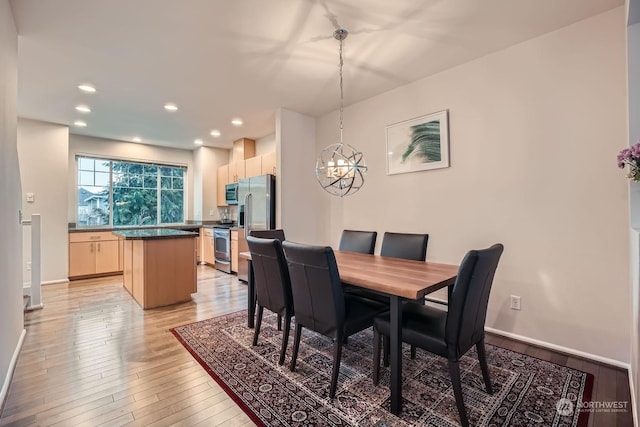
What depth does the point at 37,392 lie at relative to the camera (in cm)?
191

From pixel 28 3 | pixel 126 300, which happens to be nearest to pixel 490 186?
pixel 28 3

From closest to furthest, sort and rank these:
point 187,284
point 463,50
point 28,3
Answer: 1. point 28,3
2. point 463,50
3. point 187,284

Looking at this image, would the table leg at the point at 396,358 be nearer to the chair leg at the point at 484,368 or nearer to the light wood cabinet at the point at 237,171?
the chair leg at the point at 484,368

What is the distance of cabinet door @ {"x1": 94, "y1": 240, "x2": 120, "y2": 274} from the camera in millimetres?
5305

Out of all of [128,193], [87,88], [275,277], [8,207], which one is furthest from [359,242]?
[128,193]

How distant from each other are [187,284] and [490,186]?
3.68 metres

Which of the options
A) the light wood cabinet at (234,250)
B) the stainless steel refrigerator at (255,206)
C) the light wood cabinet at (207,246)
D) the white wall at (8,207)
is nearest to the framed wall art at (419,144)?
the stainless steel refrigerator at (255,206)

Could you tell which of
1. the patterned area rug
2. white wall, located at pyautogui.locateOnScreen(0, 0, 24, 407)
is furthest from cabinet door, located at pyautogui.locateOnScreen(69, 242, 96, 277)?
the patterned area rug

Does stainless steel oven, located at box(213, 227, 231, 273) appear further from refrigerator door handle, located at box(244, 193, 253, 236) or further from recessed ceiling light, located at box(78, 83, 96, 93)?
recessed ceiling light, located at box(78, 83, 96, 93)

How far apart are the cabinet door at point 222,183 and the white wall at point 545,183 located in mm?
4247

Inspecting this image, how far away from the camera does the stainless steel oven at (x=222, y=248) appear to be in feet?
17.7

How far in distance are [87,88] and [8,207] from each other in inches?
79.8

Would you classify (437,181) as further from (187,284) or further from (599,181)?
(187,284)

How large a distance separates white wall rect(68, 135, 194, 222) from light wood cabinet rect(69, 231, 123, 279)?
611 millimetres
